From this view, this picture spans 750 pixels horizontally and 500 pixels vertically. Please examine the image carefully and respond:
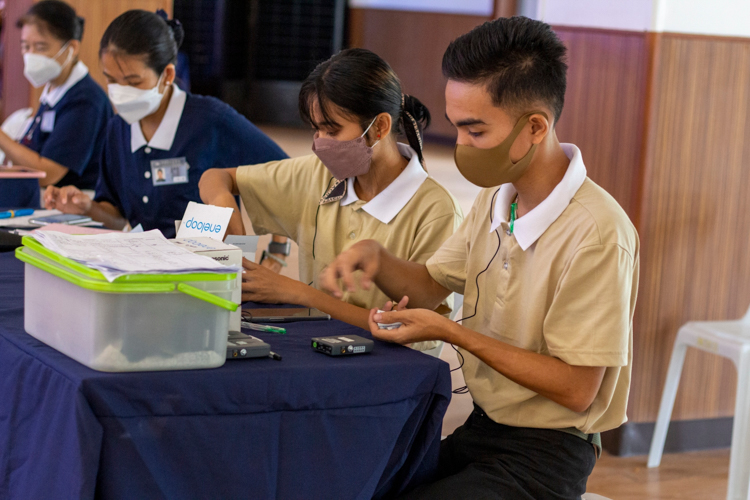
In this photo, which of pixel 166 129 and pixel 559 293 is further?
pixel 166 129

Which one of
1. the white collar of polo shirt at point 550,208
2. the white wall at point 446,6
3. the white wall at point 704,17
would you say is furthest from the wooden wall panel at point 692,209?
the white wall at point 446,6

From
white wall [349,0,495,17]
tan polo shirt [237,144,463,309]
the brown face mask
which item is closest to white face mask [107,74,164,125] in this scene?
tan polo shirt [237,144,463,309]

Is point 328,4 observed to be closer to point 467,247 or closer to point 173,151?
point 173,151

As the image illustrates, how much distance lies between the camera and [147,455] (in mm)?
1088

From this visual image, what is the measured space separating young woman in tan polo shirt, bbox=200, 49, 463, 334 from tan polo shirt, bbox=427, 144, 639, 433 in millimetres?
270

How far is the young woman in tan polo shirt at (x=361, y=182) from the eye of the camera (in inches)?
71.3

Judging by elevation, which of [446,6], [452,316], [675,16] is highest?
[446,6]

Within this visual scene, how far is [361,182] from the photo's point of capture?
6.44 feet

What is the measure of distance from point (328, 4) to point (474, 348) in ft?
32.7

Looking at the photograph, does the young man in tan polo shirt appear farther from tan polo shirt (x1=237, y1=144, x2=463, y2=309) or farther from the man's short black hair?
tan polo shirt (x1=237, y1=144, x2=463, y2=309)

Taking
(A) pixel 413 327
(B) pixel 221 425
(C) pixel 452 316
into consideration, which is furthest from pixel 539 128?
(B) pixel 221 425

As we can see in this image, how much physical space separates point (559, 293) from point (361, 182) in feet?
2.35

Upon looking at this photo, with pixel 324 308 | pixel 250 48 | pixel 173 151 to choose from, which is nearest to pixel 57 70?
pixel 173 151

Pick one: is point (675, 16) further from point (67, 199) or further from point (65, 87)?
point (65, 87)
